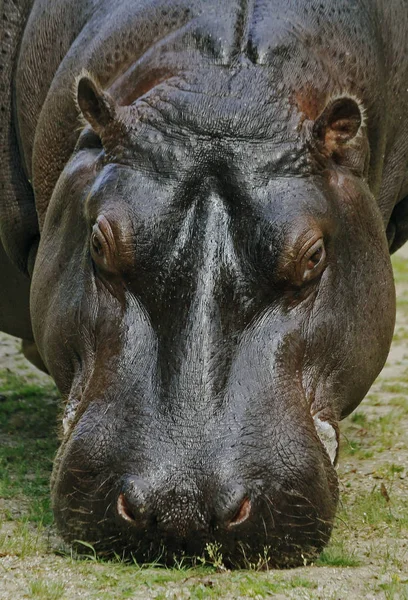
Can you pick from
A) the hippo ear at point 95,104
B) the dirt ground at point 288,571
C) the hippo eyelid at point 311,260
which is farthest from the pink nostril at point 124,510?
the hippo ear at point 95,104

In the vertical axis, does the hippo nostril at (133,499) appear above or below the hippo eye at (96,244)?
below

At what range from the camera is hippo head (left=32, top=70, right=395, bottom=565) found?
4246mm

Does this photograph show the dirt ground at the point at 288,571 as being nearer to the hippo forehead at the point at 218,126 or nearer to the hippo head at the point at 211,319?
the hippo head at the point at 211,319

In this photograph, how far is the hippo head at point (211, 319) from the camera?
167 inches

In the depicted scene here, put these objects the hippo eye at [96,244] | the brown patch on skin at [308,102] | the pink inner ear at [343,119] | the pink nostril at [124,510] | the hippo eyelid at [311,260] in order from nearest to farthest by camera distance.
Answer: the pink nostril at [124,510] < the hippo eyelid at [311,260] < the hippo eye at [96,244] < the pink inner ear at [343,119] < the brown patch on skin at [308,102]

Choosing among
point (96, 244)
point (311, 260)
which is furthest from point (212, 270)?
point (96, 244)

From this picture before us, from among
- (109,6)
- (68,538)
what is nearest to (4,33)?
(109,6)

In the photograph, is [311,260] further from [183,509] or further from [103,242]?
[183,509]

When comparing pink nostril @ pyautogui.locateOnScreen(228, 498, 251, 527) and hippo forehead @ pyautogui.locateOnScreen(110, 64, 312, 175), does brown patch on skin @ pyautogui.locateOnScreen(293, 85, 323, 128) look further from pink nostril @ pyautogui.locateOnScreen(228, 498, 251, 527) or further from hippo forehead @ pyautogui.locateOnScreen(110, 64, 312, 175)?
pink nostril @ pyautogui.locateOnScreen(228, 498, 251, 527)

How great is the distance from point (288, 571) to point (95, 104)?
6.77 feet

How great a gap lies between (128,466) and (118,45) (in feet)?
7.80

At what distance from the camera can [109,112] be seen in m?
5.02

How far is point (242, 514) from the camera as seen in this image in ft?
13.7

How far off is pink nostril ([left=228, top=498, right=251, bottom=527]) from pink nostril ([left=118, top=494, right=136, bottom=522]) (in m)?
0.34
